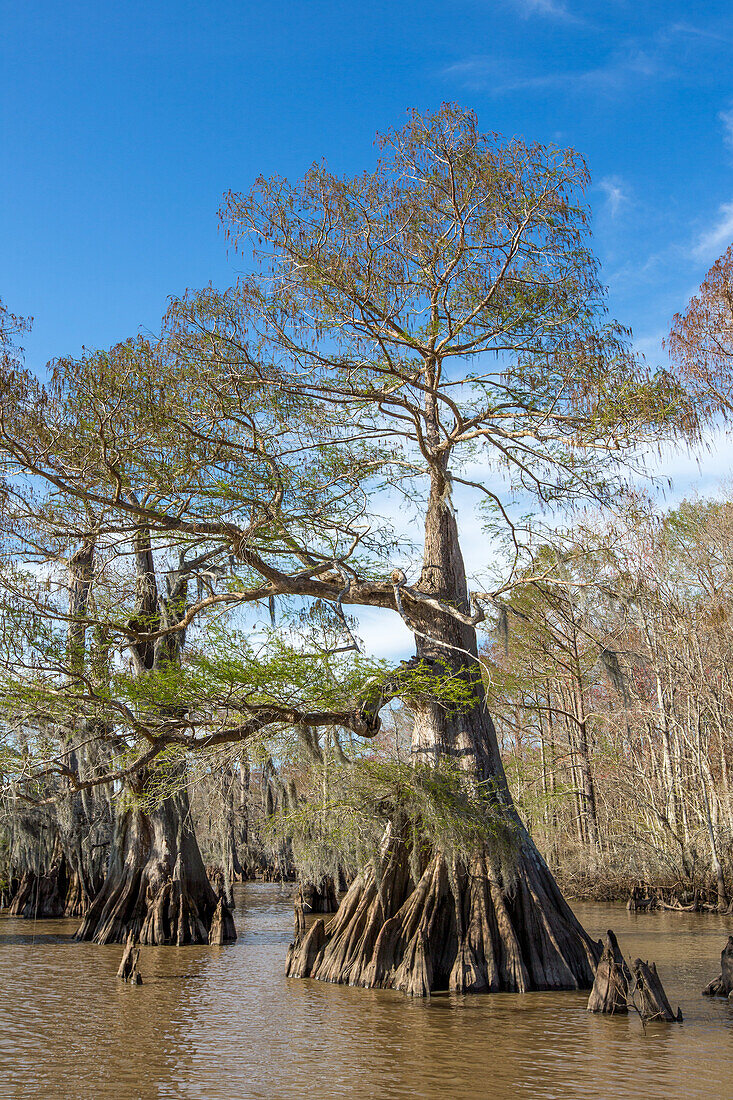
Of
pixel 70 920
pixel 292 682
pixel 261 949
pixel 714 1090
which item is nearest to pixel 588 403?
pixel 292 682

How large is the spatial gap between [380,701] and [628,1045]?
4.90 meters

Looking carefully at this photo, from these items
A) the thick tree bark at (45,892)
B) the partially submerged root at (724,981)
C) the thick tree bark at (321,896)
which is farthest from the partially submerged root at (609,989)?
the thick tree bark at (45,892)

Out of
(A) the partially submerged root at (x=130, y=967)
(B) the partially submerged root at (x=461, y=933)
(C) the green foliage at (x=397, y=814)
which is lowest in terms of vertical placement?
(A) the partially submerged root at (x=130, y=967)

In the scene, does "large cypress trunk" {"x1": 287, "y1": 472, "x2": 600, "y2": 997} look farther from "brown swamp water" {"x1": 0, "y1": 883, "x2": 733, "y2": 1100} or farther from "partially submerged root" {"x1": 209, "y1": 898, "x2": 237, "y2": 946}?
"partially submerged root" {"x1": 209, "y1": 898, "x2": 237, "y2": 946}

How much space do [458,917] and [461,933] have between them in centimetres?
18

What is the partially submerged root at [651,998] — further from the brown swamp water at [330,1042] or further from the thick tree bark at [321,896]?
the thick tree bark at [321,896]

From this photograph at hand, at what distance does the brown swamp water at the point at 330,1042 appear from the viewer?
622cm

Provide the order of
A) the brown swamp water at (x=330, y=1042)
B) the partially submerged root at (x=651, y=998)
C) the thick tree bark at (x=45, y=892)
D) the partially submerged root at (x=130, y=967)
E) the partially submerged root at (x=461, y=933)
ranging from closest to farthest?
1. the brown swamp water at (x=330, y=1042)
2. the partially submerged root at (x=651, y=998)
3. the partially submerged root at (x=461, y=933)
4. the partially submerged root at (x=130, y=967)
5. the thick tree bark at (x=45, y=892)

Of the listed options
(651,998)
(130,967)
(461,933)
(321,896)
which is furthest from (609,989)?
(321,896)

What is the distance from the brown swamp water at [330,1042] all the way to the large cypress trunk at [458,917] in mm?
361

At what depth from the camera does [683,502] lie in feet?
73.1

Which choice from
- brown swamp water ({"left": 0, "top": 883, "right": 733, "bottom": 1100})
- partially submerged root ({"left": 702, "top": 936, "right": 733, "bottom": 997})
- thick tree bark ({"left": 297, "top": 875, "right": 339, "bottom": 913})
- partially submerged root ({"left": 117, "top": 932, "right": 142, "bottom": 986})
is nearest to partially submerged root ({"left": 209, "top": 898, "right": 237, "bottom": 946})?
brown swamp water ({"left": 0, "top": 883, "right": 733, "bottom": 1100})

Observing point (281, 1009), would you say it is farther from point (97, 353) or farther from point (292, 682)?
point (97, 353)

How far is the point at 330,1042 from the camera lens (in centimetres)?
750
